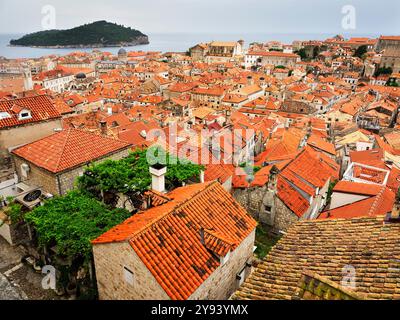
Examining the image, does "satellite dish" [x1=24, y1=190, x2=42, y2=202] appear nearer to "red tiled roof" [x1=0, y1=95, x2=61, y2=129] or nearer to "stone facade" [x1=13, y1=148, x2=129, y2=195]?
"stone facade" [x1=13, y1=148, x2=129, y2=195]

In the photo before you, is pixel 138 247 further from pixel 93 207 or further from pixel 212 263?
pixel 93 207

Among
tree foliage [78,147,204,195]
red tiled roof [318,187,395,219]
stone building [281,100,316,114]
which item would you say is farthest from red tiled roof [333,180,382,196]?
stone building [281,100,316,114]

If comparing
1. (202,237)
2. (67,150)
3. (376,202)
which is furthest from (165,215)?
(376,202)

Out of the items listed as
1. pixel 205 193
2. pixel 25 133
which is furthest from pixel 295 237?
pixel 25 133

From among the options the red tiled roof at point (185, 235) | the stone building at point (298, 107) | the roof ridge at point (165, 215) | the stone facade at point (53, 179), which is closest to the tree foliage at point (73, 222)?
the red tiled roof at point (185, 235)

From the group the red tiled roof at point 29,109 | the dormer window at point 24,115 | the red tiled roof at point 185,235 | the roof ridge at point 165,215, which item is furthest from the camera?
the dormer window at point 24,115

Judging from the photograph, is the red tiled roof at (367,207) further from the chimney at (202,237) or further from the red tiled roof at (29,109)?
the red tiled roof at (29,109)
